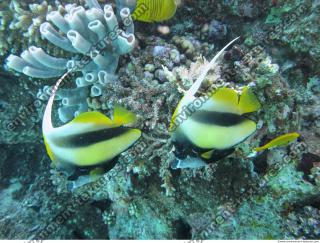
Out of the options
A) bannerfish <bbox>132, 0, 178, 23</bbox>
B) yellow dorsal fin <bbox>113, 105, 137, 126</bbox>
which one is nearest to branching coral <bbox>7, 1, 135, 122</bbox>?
bannerfish <bbox>132, 0, 178, 23</bbox>

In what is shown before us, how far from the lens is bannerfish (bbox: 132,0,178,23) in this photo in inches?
119

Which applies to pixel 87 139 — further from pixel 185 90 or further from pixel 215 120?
pixel 185 90

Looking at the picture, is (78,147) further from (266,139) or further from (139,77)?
(266,139)

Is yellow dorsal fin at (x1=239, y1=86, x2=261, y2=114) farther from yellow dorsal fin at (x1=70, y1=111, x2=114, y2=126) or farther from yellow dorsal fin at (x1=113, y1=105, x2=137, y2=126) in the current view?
yellow dorsal fin at (x1=70, y1=111, x2=114, y2=126)

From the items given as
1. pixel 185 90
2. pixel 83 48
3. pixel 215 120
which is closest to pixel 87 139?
pixel 215 120

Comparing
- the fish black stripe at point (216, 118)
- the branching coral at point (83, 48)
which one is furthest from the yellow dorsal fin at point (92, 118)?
the branching coral at point (83, 48)

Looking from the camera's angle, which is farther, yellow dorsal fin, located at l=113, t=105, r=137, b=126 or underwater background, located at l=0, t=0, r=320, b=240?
underwater background, located at l=0, t=0, r=320, b=240

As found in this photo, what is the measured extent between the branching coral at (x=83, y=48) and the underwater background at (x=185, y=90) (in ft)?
0.04

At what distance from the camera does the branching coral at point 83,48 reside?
10.1 feet

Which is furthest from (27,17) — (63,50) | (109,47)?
(109,47)

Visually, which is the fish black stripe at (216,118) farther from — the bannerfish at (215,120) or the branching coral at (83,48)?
the branching coral at (83,48)

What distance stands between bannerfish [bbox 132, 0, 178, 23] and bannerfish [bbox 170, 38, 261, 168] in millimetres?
1389

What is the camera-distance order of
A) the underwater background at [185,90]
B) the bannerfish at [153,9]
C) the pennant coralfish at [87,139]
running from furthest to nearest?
the bannerfish at [153,9] → the underwater background at [185,90] → the pennant coralfish at [87,139]

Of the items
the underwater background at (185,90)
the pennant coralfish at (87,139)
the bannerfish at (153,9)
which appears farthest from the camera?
the bannerfish at (153,9)
